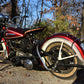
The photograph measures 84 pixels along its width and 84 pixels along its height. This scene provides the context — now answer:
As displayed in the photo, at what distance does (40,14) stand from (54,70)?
5.39m

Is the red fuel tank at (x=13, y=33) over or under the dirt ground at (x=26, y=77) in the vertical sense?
over

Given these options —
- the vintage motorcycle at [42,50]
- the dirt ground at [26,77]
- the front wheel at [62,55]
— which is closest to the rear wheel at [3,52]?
the vintage motorcycle at [42,50]

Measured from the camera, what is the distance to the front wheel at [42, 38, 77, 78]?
2.35m

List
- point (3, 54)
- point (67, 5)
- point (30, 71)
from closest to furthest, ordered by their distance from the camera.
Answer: point (30, 71) < point (3, 54) < point (67, 5)

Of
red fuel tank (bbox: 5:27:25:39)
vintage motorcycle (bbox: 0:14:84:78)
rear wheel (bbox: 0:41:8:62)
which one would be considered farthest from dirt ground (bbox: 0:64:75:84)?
red fuel tank (bbox: 5:27:25:39)

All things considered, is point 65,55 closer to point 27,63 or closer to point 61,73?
point 61,73

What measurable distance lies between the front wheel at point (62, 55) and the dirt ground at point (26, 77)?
16cm

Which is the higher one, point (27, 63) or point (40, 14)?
point (40, 14)

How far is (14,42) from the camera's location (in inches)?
113

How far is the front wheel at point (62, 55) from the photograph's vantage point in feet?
7.72

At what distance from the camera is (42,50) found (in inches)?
103

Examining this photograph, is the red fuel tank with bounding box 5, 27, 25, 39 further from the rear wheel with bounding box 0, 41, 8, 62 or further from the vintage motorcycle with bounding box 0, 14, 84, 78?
the rear wheel with bounding box 0, 41, 8, 62

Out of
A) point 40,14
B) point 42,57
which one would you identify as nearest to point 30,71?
point 42,57

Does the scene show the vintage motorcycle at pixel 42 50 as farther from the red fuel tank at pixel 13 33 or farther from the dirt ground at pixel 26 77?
the dirt ground at pixel 26 77
